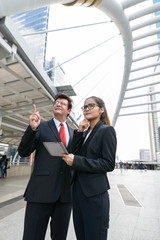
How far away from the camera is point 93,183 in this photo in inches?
52.9

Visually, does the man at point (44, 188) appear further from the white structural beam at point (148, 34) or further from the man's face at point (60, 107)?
the white structural beam at point (148, 34)

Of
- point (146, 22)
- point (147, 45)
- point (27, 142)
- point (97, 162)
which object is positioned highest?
point (146, 22)

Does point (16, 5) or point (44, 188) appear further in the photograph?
point (16, 5)

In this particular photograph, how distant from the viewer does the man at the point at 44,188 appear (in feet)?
5.05

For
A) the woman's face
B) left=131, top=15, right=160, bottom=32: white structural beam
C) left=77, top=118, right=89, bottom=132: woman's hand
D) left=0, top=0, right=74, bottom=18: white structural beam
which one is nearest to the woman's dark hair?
the woman's face

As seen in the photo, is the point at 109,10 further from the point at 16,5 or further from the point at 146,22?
the point at 16,5

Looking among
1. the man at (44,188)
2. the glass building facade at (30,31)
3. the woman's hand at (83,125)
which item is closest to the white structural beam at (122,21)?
the glass building facade at (30,31)

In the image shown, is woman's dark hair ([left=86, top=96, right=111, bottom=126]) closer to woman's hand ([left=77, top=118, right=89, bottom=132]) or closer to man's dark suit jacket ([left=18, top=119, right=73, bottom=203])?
woman's hand ([left=77, top=118, right=89, bottom=132])

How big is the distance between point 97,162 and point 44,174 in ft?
1.93

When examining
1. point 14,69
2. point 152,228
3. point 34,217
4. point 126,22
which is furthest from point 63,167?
point 126,22

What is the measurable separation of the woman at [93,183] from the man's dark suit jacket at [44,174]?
24cm

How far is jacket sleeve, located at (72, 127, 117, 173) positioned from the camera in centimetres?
133

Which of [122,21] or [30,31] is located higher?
[122,21]

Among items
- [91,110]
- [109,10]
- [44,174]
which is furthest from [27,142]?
[109,10]
